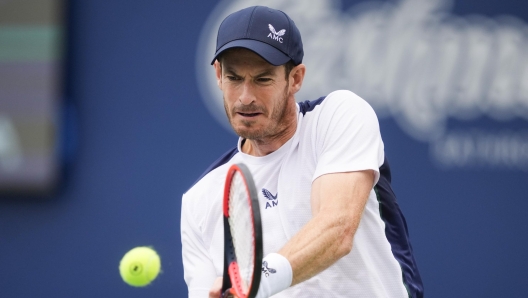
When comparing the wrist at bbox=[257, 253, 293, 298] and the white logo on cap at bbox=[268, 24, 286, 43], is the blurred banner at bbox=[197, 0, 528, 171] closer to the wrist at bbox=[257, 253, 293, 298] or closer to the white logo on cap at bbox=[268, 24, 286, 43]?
the white logo on cap at bbox=[268, 24, 286, 43]

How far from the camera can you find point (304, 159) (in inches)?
109

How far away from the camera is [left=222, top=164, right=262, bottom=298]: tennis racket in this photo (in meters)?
2.08

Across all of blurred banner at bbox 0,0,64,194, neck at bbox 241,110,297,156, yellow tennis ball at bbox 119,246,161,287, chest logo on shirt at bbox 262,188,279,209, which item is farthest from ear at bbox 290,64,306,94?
blurred banner at bbox 0,0,64,194

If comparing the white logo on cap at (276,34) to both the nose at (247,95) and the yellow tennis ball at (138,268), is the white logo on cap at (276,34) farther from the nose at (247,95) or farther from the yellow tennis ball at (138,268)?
the yellow tennis ball at (138,268)

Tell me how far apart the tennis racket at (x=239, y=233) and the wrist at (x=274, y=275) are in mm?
40

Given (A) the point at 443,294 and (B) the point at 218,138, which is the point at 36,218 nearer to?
(B) the point at 218,138

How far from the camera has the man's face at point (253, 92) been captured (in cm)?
265

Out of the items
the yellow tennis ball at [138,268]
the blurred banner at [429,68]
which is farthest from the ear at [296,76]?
the blurred banner at [429,68]

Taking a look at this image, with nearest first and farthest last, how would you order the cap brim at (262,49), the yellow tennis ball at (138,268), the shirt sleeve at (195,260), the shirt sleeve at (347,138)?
1. the shirt sleeve at (347,138)
2. the cap brim at (262,49)
3. the shirt sleeve at (195,260)
4. the yellow tennis ball at (138,268)

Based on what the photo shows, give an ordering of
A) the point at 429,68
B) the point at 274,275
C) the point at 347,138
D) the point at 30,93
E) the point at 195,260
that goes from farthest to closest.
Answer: the point at 429,68 → the point at 30,93 → the point at 195,260 → the point at 347,138 → the point at 274,275

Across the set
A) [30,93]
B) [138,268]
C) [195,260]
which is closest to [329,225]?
[195,260]

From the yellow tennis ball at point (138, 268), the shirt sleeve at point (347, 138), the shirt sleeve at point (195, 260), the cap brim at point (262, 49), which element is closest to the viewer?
the shirt sleeve at point (347, 138)

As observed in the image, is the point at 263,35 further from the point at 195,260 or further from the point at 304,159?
the point at 195,260

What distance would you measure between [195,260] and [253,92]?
74 cm
